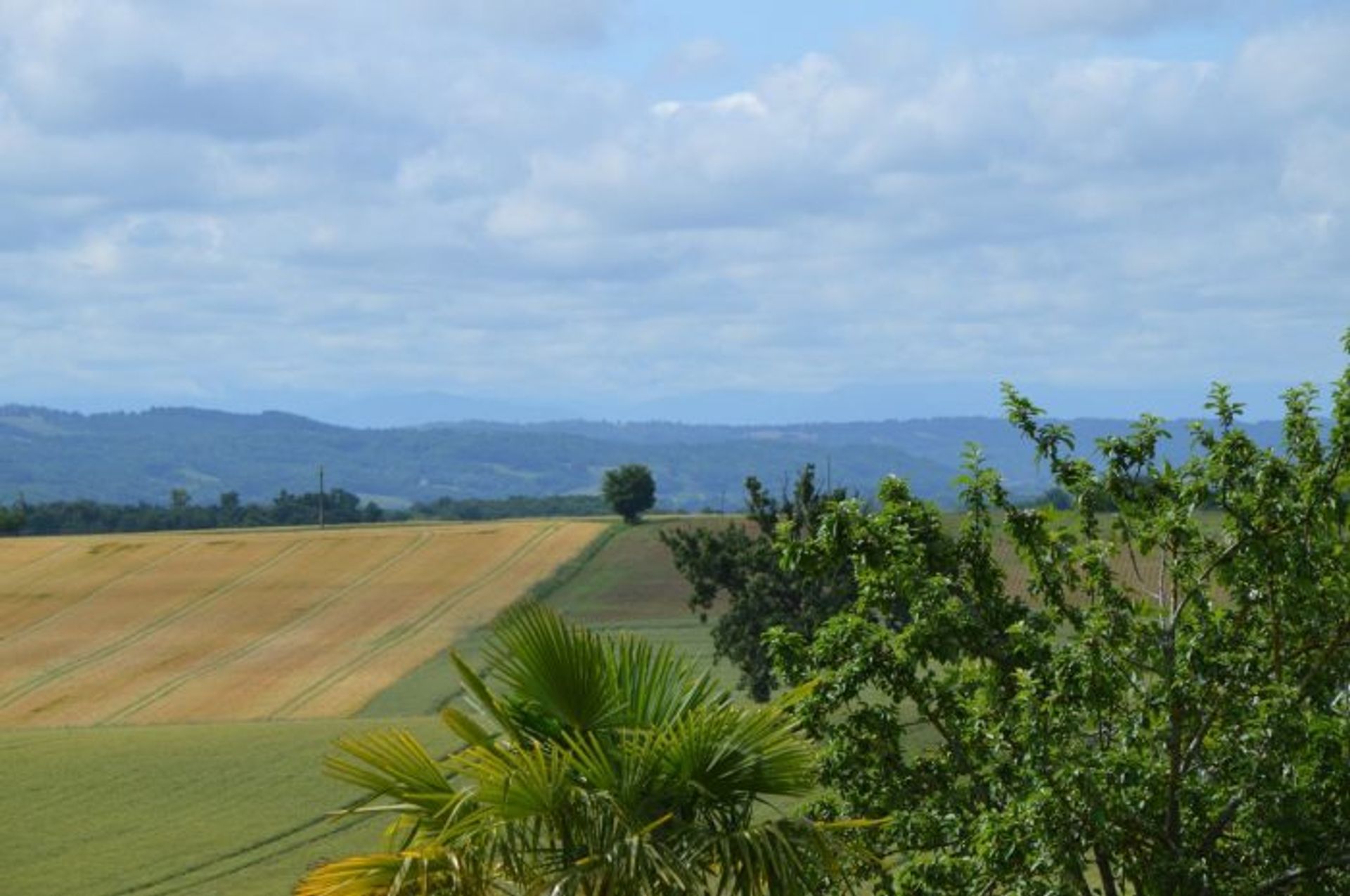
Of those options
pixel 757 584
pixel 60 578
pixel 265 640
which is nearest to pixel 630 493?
pixel 60 578

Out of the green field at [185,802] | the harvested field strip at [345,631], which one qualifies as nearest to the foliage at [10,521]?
the harvested field strip at [345,631]

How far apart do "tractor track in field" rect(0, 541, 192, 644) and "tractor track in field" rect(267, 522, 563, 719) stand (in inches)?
572

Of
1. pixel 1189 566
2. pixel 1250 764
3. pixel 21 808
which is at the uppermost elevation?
pixel 1189 566

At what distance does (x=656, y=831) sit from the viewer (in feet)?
45.8

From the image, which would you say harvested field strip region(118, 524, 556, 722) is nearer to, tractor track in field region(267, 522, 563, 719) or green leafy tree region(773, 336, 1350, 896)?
tractor track in field region(267, 522, 563, 719)

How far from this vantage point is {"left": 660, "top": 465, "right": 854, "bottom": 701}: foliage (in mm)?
63531

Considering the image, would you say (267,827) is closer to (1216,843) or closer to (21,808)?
(21,808)

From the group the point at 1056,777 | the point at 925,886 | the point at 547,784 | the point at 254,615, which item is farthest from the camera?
the point at 254,615

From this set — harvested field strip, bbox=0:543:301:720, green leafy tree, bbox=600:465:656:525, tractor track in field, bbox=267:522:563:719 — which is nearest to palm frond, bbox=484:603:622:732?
tractor track in field, bbox=267:522:563:719

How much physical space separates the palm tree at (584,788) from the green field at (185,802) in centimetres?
2364

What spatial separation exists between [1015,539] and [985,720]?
1.63m

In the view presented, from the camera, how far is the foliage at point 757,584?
6353cm

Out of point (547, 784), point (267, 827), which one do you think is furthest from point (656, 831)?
point (267, 827)

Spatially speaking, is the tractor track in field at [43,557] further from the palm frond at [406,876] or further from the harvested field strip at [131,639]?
the palm frond at [406,876]
